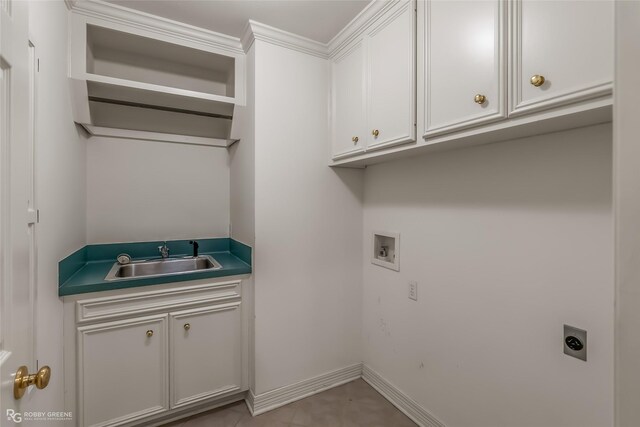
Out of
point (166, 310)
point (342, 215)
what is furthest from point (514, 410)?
point (166, 310)

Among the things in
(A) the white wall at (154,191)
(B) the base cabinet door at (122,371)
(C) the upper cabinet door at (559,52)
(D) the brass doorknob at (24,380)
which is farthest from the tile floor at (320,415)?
(C) the upper cabinet door at (559,52)

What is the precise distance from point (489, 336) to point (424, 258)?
0.51 m

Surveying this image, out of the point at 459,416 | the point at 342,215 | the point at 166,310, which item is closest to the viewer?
the point at 459,416

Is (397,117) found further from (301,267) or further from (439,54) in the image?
(301,267)

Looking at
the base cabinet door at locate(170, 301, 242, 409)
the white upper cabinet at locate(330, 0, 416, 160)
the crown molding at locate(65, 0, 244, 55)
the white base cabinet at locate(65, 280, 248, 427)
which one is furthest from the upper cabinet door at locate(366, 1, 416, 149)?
the base cabinet door at locate(170, 301, 242, 409)

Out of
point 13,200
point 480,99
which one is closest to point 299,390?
point 13,200

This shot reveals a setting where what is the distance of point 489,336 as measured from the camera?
1.41m

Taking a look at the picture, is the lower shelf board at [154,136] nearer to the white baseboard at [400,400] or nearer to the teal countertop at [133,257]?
the teal countertop at [133,257]

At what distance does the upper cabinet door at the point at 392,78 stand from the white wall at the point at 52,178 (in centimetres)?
151

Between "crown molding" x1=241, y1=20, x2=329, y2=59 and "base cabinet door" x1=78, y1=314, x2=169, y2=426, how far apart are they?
5.95ft

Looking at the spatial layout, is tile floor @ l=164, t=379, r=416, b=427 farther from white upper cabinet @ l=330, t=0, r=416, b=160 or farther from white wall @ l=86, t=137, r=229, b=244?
white upper cabinet @ l=330, t=0, r=416, b=160

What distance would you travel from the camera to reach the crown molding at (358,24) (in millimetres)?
1551

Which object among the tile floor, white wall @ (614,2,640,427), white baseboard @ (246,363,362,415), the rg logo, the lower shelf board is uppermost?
the lower shelf board

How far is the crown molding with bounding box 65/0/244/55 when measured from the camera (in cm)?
161
